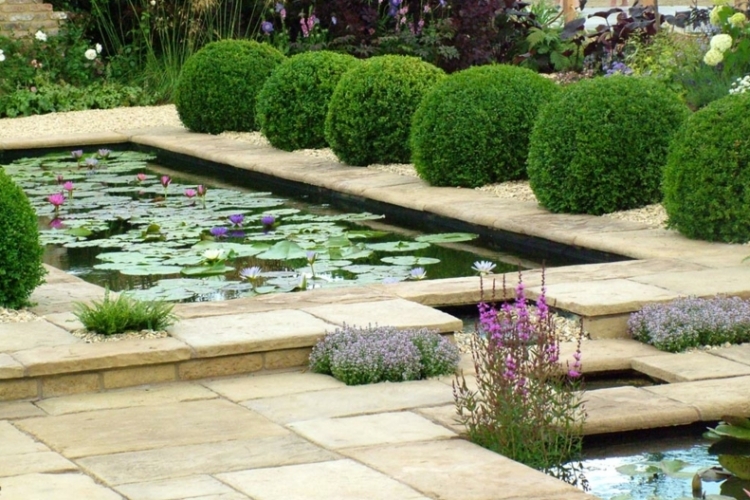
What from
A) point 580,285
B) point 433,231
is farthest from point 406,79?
point 580,285

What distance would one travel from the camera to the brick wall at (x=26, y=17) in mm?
16125

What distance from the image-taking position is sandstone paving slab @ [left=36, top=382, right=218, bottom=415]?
4781mm

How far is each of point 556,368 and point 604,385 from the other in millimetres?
970

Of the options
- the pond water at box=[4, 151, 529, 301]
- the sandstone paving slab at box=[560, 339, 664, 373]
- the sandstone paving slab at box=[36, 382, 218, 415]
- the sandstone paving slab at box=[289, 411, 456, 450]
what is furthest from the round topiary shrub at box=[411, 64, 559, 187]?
the sandstone paving slab at box=[289, 411, 456, 450]

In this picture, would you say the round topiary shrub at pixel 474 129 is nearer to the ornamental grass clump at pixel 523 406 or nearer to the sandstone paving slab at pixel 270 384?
the sandstone paving slab at pixel 270 384

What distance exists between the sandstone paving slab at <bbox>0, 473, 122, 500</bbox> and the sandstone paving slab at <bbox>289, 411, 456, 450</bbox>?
759 mm

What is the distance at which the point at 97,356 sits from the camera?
16.2ft

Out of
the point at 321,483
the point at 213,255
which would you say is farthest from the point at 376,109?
the point at 321,483

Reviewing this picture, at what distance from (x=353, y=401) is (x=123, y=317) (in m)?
1.11

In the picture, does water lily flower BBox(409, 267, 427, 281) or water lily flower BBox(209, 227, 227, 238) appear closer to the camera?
water lily flower BBox(409, 267, 427, 281)

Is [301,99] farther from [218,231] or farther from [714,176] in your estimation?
[714,176]

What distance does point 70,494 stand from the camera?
3812mm

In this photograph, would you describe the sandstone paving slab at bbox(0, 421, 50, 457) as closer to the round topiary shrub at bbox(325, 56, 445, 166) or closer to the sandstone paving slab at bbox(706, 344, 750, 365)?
the sandstone paving slab at bbox(706, 344, 750, 365)

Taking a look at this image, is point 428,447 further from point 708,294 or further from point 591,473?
point 708,294
